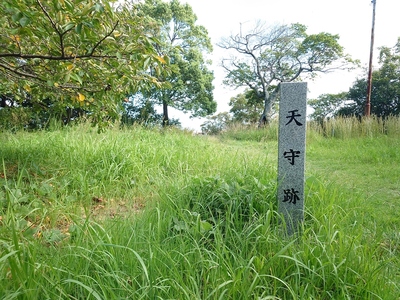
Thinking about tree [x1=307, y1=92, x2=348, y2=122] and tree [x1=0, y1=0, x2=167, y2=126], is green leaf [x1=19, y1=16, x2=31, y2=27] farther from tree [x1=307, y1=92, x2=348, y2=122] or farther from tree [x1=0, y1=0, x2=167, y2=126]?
tree [x1=307, y1=92, x2=348, y2=122]

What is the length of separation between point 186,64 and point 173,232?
13660 mm

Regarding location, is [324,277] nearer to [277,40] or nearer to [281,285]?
[281,285]

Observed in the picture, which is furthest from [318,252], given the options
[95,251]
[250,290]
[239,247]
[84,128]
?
[84,128]

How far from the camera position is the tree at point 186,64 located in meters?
14.3

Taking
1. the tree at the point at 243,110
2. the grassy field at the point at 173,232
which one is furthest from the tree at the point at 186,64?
the grassy field at the point at 173,232

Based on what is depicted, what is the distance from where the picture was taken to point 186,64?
14.2 m

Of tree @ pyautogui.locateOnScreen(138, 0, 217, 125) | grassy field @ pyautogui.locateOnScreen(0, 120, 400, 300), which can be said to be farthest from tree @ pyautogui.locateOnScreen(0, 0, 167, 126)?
tree @ pyautogui.locateOnScreen(138, 0, 217, 125)

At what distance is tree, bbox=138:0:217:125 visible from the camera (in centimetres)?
1432

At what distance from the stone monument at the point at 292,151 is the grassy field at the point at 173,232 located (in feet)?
0.43

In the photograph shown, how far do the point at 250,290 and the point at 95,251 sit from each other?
2.51ft

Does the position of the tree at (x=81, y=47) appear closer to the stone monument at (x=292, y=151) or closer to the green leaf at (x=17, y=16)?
the green leaf at (x=17, y=16)

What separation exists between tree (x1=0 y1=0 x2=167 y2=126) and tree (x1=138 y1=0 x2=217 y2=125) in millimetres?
11942

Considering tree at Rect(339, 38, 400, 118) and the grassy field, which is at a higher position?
tree at Rect(339, 38, 400, 118)

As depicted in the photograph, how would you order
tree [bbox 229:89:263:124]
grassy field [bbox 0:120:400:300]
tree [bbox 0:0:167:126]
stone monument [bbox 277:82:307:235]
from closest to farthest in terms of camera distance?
grassy field [bbox 0:120:400:300], tree [bbox 0:0:167:126], stone monument [bbox 277:82:307:235], tree [bbox 229:89:263:124]
